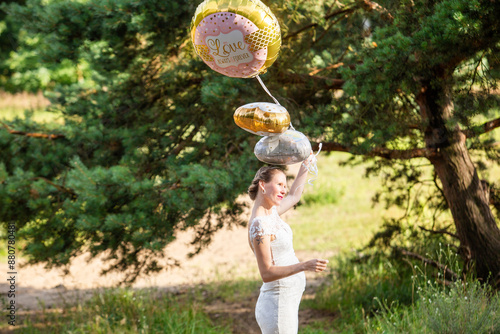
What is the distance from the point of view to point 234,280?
727 cm

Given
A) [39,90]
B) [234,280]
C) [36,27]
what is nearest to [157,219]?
[36,27]

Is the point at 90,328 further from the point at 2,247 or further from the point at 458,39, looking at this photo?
the point at 2,247

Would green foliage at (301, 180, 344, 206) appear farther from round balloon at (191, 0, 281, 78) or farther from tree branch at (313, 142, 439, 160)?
round balloon at (191, 0, 281, 78)

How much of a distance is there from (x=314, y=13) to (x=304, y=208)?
7122mm

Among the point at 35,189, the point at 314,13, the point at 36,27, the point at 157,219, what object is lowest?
the point at 157,219

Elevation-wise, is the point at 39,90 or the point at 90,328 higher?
the point at 39,90

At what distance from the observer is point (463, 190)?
449 cm

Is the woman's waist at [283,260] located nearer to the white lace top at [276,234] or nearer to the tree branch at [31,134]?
the white lace top at [276,234]

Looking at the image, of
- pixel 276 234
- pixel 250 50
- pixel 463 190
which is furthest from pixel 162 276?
pixel 250 50

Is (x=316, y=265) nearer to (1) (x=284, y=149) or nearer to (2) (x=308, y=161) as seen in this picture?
(1) (x=284, y=149)

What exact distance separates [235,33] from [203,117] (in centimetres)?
255

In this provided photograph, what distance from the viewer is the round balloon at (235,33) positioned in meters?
2.64

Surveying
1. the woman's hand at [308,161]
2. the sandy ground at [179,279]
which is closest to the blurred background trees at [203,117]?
the woman's hand at [308,161]

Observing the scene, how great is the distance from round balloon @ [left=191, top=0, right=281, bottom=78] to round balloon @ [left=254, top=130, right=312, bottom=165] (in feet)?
1.53
